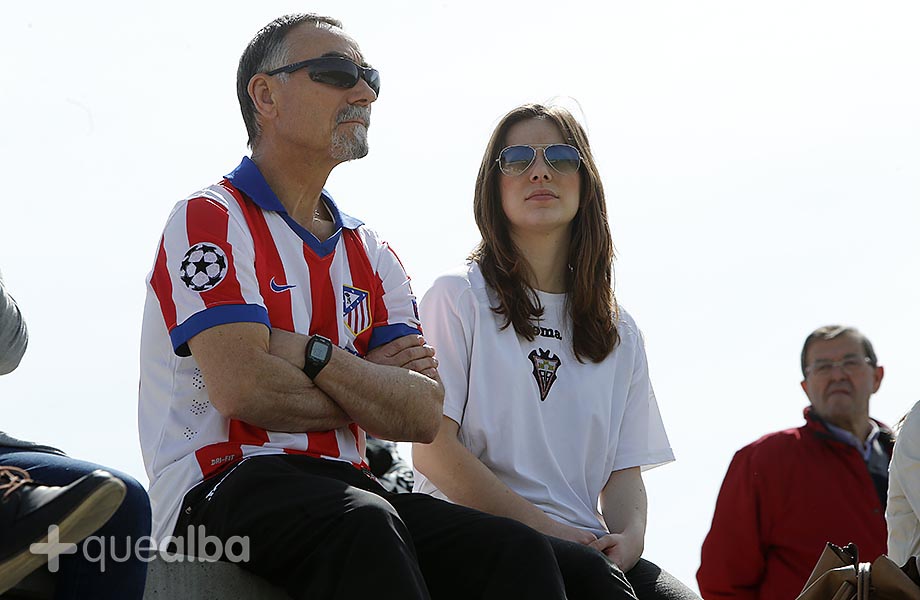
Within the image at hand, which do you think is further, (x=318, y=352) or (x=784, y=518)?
(x=784, y=518)

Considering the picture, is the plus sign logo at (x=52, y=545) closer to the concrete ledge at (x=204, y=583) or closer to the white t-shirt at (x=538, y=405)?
the concrete ledge at (x=204, y=583)

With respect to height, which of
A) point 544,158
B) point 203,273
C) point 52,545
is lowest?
point 52,545

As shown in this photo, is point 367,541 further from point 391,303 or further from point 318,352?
point 391,303

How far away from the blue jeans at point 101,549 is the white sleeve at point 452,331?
66.3 inches

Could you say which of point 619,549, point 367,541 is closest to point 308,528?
point 367,541

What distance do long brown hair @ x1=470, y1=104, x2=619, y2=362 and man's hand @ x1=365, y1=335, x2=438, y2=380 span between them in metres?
0.62

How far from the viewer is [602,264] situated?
17.1ft

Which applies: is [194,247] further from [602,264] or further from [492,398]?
[602,264]

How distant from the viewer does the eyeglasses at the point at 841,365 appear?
24.3ft

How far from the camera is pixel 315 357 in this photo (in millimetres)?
3867

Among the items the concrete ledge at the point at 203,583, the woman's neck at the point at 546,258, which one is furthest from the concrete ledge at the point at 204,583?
the woman's neck at the point at 546,258

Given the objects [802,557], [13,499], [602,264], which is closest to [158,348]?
[13,499]

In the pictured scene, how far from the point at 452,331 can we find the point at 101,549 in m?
1.95

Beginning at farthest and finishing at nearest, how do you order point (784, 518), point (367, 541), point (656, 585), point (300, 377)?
point (784, 518) → point (656, 585) → point (300, 377) → point (367, 541)
